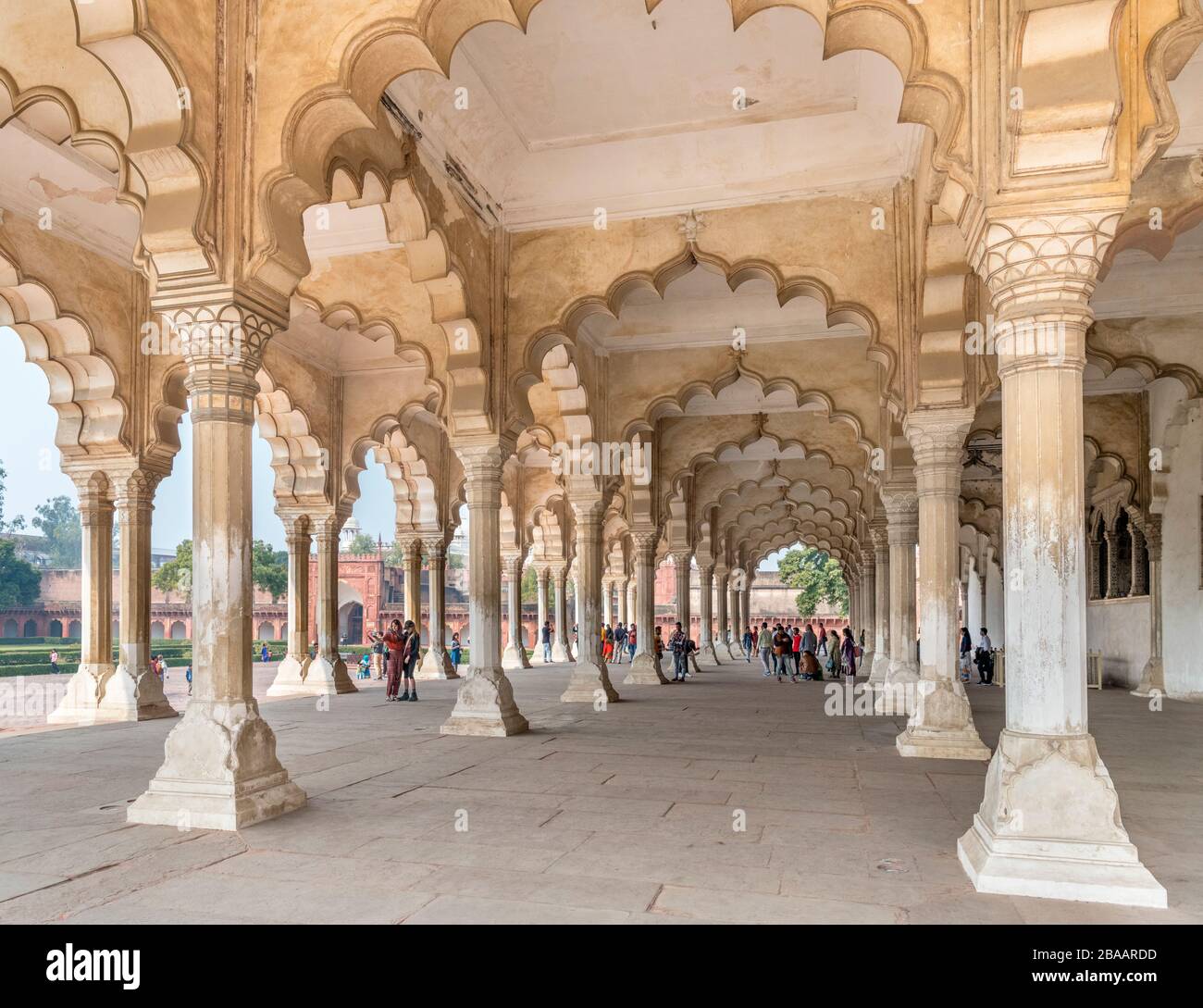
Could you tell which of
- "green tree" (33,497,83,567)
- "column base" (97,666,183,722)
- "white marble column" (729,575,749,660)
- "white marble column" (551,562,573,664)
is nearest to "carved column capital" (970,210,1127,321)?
"column base" (97,666,183,722)

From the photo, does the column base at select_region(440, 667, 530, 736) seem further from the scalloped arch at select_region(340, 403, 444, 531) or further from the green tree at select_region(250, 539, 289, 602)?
the green tree at select_region(250, 539, 289, 602)

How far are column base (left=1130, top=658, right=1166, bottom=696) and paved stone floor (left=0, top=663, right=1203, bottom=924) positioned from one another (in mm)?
5751

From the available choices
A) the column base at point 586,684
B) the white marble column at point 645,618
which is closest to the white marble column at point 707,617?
the white marble column at point 645,618

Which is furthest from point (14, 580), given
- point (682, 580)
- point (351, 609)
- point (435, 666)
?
point (682, 580)

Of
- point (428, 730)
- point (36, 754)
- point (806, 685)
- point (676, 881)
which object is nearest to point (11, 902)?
point (676, 881)

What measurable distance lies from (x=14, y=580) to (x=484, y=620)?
60936 millimetres

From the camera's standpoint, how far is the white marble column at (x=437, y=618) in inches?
824

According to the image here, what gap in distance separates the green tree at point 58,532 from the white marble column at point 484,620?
3917 inches

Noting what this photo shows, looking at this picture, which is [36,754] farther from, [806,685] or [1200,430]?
[1200,430]

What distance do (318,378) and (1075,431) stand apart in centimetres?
1456

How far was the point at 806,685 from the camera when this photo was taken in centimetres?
1961

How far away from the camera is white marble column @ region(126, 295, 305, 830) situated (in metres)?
5.95

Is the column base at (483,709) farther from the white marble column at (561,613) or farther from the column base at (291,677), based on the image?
the white marble column at (561,613)
